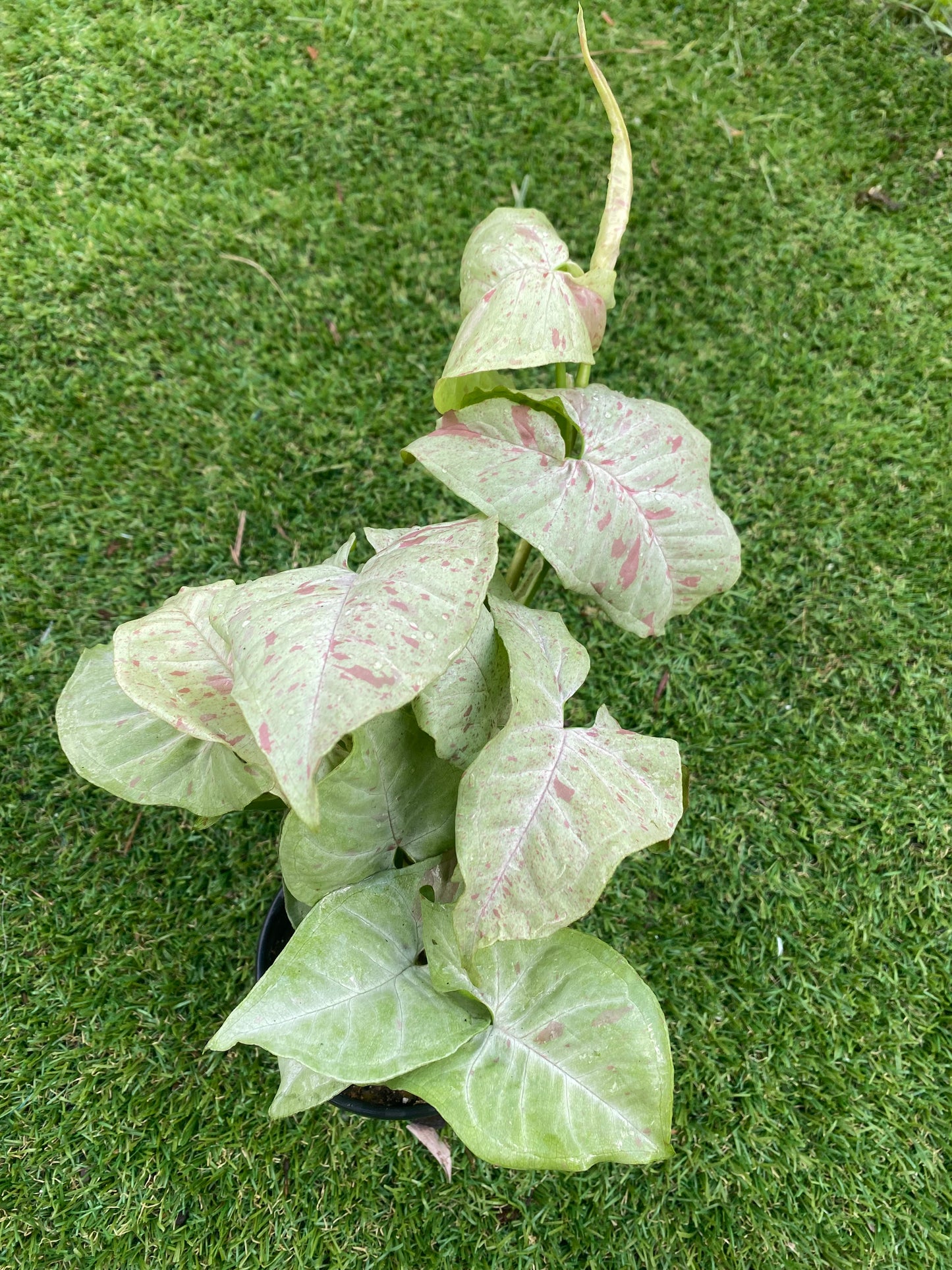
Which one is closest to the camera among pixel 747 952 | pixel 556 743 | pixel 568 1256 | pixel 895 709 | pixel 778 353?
pixel 556 743

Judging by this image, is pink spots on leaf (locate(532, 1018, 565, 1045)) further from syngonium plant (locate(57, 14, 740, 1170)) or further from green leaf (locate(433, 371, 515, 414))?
green leaf (locate(433, 371, 515, 414))

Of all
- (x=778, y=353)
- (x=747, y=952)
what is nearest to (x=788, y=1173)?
(x=747, y=952)

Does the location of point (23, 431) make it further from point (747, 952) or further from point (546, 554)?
point (747, 952)

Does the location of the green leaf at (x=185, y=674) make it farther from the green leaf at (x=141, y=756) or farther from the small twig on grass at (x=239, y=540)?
the small twig on grass at (x=239, y=540)

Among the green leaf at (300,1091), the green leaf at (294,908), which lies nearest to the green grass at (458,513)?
the green leaf at (294,908)

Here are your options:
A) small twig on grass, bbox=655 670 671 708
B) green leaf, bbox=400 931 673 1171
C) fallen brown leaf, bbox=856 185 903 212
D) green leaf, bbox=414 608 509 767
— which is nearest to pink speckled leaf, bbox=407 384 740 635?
green leaf, bbox=414 608 509 767

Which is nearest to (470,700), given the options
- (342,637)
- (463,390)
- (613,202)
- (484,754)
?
(484,754)

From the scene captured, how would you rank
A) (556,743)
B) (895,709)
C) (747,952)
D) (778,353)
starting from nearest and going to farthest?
(556,743)
(747,952)
(895,709)
(778,353)

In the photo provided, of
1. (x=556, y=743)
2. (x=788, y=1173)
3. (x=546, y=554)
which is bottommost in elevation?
(x=788, y=1173)
